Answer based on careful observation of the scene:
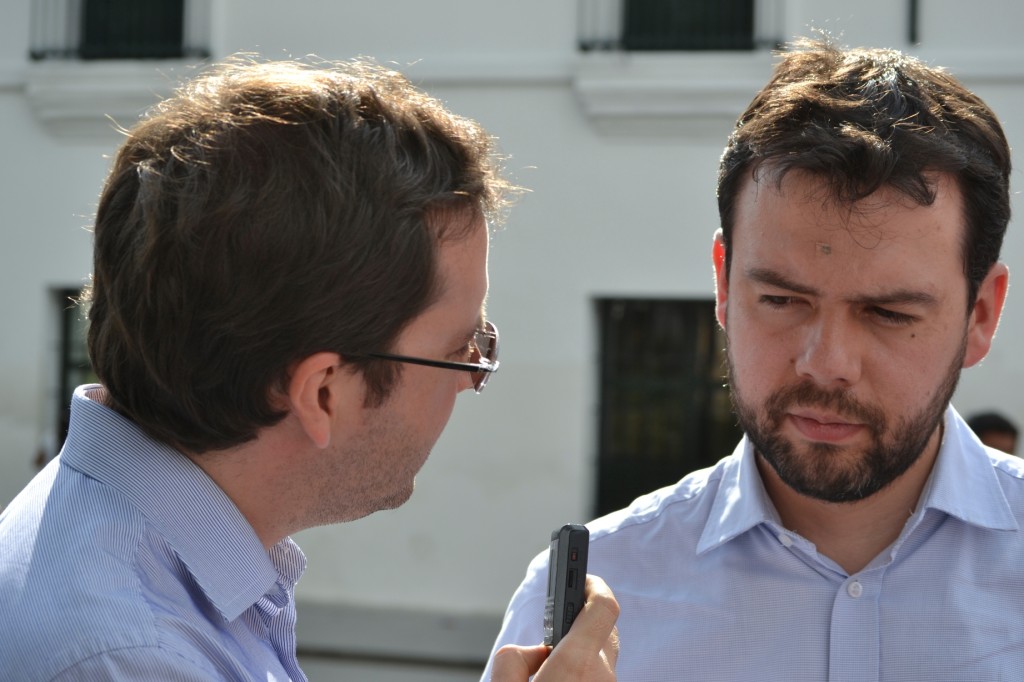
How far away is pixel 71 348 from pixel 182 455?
7634mm

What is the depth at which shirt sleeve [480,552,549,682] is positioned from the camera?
206cm

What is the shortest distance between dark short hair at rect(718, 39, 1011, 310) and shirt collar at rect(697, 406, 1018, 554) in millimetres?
247

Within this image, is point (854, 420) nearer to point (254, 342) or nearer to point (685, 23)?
point (254, 342)

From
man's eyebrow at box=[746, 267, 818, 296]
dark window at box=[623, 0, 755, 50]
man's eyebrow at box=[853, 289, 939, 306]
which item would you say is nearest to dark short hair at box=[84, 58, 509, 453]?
man's eyebrow at box=[746, 267, 818, 296]

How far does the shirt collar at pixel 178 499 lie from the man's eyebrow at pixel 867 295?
0.91m

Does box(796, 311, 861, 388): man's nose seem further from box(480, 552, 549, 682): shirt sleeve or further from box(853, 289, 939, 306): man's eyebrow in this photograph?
box(480, 552, 549, 682): shirt sleeve

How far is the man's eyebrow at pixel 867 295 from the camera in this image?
1.93 metres

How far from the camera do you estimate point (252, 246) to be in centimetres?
151

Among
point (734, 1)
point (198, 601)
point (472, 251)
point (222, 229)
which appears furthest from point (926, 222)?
point (734, 1)

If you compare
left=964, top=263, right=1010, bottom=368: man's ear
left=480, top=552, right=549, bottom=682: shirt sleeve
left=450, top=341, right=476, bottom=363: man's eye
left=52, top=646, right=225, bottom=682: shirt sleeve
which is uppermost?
left=964, top=263, right=1010, bottom=368: man's ear

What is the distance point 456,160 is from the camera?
1.71 meters

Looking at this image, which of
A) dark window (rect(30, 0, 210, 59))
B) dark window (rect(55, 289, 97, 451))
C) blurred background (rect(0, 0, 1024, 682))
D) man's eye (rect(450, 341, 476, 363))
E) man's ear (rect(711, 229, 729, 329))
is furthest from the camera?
dark window (rect(55, 289, 97, 451))

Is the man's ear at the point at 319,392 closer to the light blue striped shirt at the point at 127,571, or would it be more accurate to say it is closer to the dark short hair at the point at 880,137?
the light blue striped shirt at the point at 127,571

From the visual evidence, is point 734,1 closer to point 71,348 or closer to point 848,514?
point 71,348
